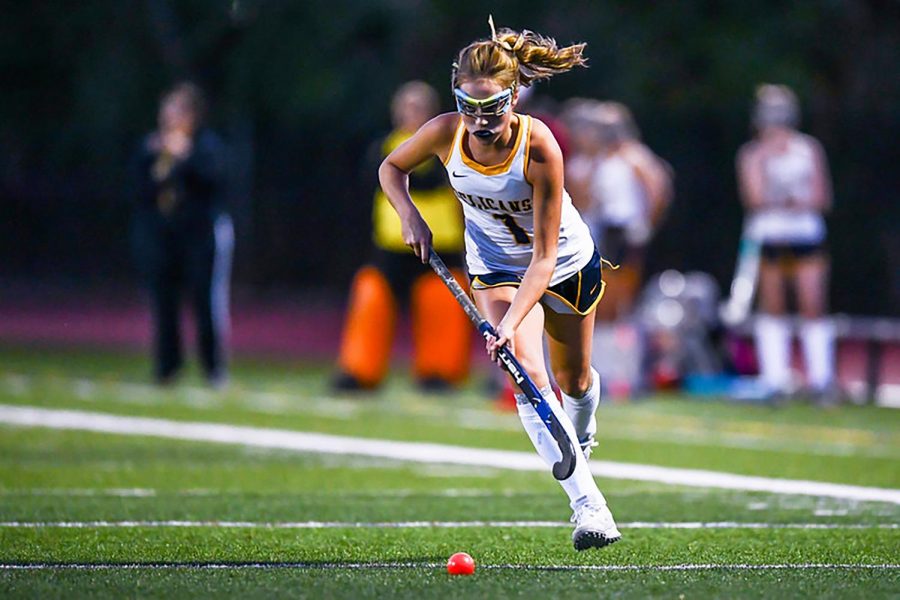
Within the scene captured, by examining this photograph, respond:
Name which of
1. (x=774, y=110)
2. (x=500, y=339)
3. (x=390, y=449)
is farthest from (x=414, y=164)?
(x=774, y=110)

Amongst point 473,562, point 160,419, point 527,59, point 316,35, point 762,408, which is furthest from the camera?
point 316,35

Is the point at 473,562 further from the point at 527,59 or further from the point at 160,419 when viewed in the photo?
the point at 160,419

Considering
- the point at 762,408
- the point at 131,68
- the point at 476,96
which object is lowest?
the point at 762,408

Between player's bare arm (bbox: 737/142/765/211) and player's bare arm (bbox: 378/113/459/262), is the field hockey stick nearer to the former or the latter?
player's bare arm (bbox: 378/113/459/262)

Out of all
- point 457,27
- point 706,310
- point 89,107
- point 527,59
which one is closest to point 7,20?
point 89,107

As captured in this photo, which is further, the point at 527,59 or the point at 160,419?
the point at 160,419

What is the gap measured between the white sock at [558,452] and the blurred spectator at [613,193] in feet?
23.9

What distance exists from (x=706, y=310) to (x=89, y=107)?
1314cm

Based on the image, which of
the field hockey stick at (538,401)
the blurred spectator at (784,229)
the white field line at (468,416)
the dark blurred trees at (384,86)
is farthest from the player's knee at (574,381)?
the dark blurred trees at (384,86)

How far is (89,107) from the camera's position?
2614 centimetres

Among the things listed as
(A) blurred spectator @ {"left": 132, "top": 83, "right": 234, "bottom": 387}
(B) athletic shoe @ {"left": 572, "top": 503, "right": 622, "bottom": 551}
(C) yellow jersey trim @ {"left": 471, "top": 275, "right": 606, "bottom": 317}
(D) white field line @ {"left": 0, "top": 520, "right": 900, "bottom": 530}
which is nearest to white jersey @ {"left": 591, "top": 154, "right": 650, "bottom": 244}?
(A) blurred spectator @ {"left": 132, "top": 83, "right": 234, "bottom": 387}

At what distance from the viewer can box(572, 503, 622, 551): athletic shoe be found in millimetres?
6754

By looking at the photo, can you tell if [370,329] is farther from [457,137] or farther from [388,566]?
[388,566]

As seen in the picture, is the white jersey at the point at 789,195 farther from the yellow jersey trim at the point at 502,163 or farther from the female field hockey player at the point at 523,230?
the yellow jersey trim at the point at 502,163
